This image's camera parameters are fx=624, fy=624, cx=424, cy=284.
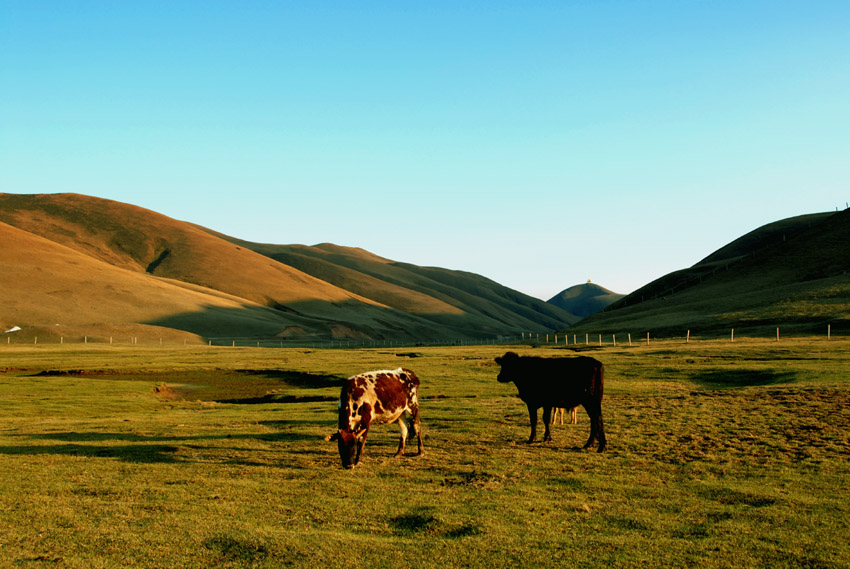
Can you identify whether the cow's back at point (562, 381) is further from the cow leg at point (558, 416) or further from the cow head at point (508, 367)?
the cow leg at point (558, 416)

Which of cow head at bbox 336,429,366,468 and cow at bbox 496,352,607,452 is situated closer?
cow head at bbox 336,429,366,468

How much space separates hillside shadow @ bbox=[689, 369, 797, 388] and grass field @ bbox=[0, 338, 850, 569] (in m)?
5.37

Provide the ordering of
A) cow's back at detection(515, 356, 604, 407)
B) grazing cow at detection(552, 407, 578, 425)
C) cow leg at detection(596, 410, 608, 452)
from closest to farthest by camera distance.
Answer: cow leg at detection(596, 410, 608, 452) < cow's back at detection(515, 356, 604, 407) < grazing cow at detection(552, 407, 578, 425)

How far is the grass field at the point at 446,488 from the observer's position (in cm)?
1005

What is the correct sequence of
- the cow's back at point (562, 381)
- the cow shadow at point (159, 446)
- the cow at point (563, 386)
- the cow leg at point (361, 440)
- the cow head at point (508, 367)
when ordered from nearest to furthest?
the cow leg at point (361, 440), the cow shadow at point (159, 446), the cow at point (563, 386), the cow's back at point (562, 381), the cow head at point (508, 367)

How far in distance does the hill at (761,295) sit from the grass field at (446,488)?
200ft

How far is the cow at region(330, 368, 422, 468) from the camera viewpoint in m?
16.2

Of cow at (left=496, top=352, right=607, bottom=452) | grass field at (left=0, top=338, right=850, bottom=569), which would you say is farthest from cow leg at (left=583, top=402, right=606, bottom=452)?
grass field at (left=0, top=338, right=850, bottom=569)

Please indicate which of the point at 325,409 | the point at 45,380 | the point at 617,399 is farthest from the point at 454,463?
the point at 45,380

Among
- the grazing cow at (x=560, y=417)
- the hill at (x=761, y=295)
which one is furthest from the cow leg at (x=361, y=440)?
the hill at (x=761, y=295)

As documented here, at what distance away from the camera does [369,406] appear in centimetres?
1678

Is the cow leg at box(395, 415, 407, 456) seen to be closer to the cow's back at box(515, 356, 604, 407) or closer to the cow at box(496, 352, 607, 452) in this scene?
the cow at box(496, 352, 607, 452)

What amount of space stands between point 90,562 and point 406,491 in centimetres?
620

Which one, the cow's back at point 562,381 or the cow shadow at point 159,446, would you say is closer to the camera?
the cow shadow at point 159,446
